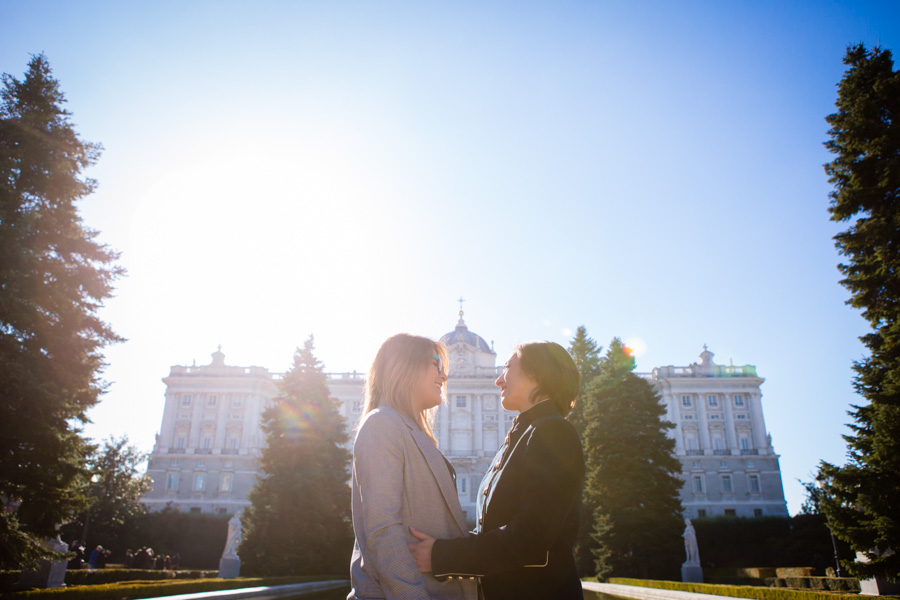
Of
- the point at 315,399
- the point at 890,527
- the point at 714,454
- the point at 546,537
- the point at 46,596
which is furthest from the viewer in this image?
the point at 714,454

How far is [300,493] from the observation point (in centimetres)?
2659

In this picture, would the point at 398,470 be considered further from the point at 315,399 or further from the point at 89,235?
the point at 315,399

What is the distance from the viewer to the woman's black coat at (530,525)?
109 inches

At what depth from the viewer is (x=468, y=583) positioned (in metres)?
2.95

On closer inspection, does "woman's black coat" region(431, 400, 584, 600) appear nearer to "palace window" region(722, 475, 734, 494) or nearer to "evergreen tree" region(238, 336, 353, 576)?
"evergreen tree" region(238, 336, 353, 576)

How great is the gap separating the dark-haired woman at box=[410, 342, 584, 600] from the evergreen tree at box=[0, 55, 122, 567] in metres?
13.6

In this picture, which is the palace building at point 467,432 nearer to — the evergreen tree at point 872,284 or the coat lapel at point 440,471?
the evergreen tree at point 872,284

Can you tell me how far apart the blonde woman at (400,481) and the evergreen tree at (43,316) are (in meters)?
13.2

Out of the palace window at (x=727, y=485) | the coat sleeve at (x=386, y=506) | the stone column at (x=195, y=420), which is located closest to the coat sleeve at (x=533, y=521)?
the coat sleeve at (x=386, y=506)

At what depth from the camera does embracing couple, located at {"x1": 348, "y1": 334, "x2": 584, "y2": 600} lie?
→ 2771 mm

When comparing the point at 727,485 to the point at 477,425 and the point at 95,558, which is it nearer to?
the point at 477,425

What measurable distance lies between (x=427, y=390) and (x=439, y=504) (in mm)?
614

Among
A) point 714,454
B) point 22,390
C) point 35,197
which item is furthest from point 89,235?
point 714,454

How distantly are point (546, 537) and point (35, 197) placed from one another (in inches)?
679
